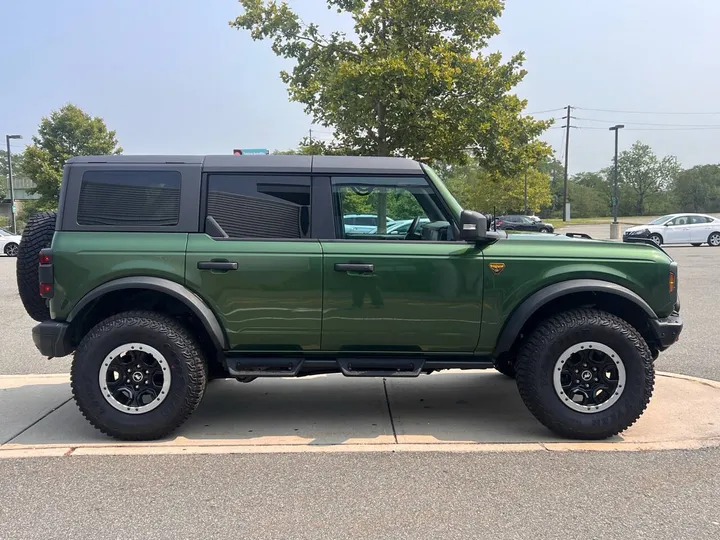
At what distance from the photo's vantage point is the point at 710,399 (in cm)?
482

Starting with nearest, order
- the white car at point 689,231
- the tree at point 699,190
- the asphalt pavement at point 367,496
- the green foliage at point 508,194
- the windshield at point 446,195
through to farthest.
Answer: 1. the asphalt pavement at point 367,496
2. the windshield at point 446,195
3. the white car at point 689,231
4. the green foliage at point 508,194
5. the tree at point 699,190

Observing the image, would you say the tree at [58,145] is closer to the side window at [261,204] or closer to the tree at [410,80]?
the tree at [410,80]

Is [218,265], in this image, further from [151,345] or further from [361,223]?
[361,223]

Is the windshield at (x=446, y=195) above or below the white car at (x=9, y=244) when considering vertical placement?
above

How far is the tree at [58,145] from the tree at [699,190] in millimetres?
74312

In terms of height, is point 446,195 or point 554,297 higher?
point 446,195

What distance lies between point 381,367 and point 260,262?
3.69 feet

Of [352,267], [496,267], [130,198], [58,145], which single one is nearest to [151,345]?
[130,198]

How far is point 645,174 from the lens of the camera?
3361 inches

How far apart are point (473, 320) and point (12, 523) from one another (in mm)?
2944

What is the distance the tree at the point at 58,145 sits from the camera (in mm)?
31641

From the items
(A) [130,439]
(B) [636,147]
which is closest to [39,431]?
(A) [130,439]

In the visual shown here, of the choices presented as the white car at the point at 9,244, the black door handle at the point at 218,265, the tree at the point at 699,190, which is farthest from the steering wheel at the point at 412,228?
the tree at the point at 699,190

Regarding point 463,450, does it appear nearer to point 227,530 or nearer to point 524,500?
point 524,500
